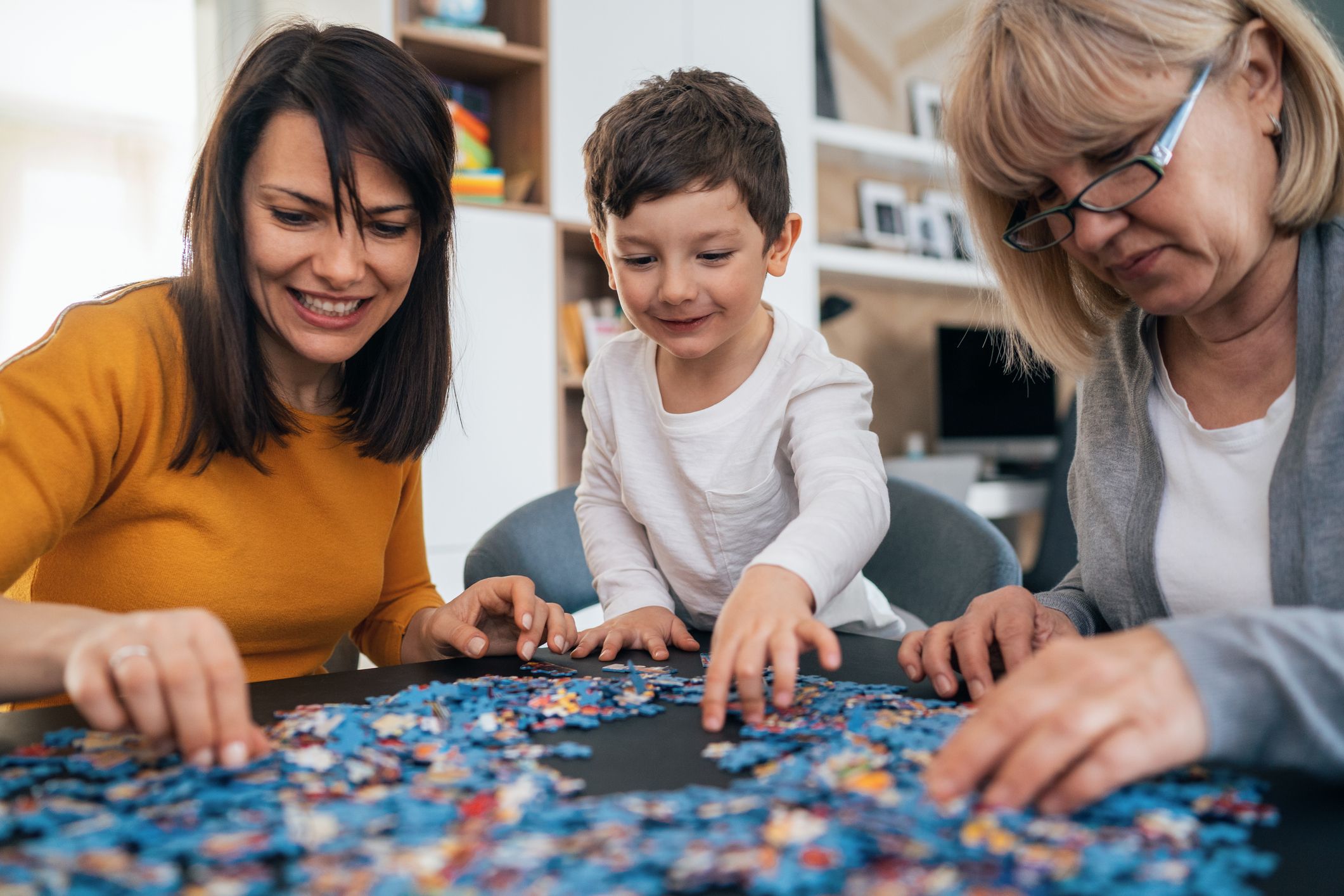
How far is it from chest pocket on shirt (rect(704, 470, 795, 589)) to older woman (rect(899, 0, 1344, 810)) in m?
0.41

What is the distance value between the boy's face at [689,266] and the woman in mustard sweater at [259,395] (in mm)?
261

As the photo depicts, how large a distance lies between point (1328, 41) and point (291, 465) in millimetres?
1285

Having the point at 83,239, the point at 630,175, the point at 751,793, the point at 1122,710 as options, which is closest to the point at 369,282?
the point at 630,175

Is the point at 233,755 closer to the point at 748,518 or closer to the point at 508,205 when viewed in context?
the point at 748,518

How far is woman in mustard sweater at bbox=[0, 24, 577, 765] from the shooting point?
112 centimetres

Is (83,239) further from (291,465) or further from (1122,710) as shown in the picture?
(1122,710)

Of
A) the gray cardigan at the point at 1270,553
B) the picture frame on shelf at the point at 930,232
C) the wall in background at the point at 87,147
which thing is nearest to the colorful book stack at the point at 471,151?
the wall in background at the point at 87,147

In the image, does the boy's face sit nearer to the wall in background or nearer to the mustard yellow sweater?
the mustard yellow sweater

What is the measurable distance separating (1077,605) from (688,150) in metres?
0.77

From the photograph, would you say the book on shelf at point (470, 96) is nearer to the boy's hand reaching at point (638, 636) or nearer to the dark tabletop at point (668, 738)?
the boy's hand reaching at point (638, 636)

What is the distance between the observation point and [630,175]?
1.40 m

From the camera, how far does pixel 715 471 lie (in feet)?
4.84

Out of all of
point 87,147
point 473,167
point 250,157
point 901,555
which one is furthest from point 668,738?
point 87,147

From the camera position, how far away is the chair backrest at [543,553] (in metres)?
1.74
